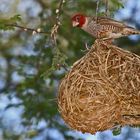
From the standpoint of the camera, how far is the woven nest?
3914 millimetres

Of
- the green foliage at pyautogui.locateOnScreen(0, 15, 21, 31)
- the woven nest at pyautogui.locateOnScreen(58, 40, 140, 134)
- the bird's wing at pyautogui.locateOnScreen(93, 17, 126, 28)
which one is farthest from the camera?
the green foliage at pyautogui.locateOnScreen(0, 15, 21, 31)

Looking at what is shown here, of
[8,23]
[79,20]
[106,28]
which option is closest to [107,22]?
[106,28]

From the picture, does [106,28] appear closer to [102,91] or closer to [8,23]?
[102,91]

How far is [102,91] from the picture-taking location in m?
3.90

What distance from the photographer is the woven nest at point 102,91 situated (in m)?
3.91

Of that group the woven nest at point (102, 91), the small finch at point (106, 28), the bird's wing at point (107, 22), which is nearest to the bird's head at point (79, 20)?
the small finch at point (106, 28)

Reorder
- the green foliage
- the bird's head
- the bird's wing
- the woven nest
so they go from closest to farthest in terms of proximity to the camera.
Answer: the woven nest < the bird's wing < the bird's head < the green foliage

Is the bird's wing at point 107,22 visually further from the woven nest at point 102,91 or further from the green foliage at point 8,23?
the green foliage at point 8,23

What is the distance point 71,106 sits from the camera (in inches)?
157

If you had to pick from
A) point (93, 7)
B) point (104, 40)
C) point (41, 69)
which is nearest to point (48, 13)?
point (93, 7)

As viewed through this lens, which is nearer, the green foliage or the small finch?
the small finch

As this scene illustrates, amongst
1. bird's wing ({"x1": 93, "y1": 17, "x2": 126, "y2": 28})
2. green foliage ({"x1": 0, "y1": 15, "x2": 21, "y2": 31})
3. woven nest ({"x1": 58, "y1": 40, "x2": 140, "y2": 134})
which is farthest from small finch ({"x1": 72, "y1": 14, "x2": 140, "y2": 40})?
green foliage ({"x1": 0, "y1": 15, "x2": 21, "y2": 31})

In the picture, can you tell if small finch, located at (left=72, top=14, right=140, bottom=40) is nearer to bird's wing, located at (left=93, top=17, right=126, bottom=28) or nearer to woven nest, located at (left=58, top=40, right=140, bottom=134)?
bird's wing, located at (left=93, top=17, right=126, bottom=28)

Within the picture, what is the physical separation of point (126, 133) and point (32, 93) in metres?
1.15
